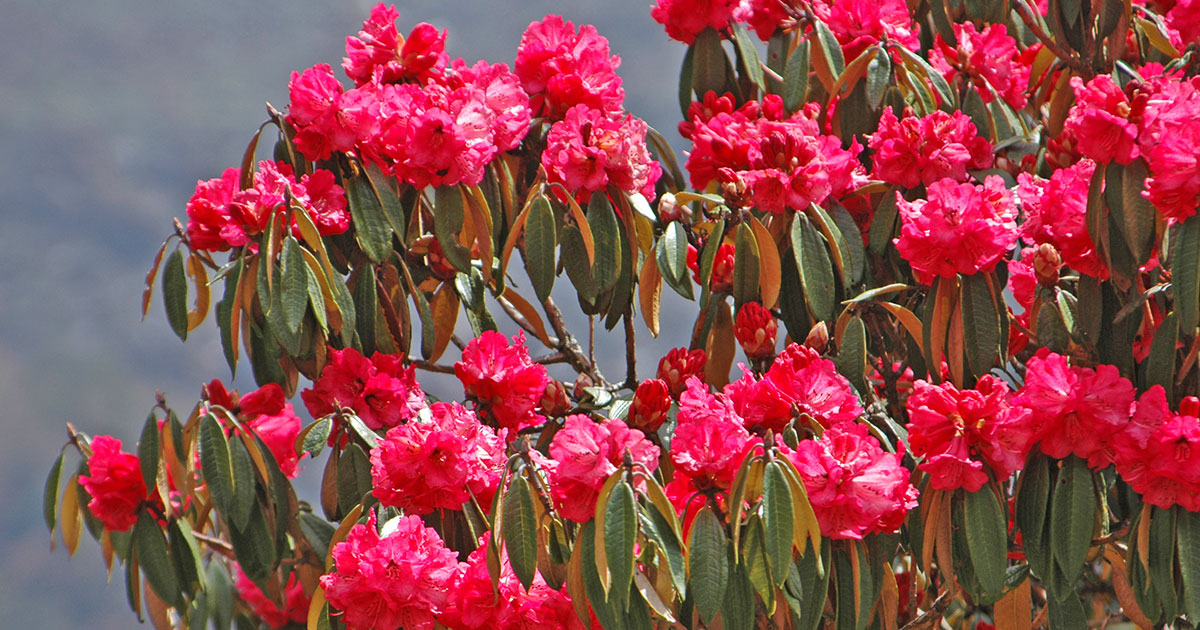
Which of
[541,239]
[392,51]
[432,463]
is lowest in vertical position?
[432,463]

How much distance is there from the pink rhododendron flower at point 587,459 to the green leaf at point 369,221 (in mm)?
501

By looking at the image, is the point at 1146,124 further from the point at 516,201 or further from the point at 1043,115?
the point at 1043,115

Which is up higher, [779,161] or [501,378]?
[779,161]

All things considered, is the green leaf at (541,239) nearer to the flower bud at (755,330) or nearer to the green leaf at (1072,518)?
the flower bud at (755,330)

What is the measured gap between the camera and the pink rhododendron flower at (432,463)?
1410 mm

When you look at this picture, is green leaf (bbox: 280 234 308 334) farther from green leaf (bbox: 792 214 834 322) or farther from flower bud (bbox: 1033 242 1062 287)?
flower bud (bbox: 1033 242 1062 287)

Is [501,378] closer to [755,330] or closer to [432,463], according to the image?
[432,463]

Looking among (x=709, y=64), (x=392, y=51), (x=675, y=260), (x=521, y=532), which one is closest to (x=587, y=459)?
(x=521, y=532)

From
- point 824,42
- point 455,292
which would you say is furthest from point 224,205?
point 824,42

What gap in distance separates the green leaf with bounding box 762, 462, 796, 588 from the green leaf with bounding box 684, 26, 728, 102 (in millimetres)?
1043

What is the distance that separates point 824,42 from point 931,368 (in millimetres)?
681

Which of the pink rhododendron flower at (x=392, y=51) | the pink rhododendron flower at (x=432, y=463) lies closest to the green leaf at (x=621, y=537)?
the pink rhododendron flower at (x=432, y=463)

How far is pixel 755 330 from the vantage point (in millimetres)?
1591

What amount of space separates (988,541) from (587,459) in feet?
1.52
